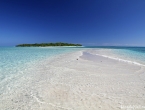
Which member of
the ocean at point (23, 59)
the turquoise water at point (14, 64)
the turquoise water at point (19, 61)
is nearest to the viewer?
the turquoise water at point (14, 64)

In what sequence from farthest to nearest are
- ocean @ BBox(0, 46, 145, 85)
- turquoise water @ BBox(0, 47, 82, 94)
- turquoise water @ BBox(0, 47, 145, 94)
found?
ocean @ BBox(0, 46, 145, 85) → turquoise water @ BBox(0, 47, 145, 94) → turquoise water @ BBox(0, 47, 82, 94)

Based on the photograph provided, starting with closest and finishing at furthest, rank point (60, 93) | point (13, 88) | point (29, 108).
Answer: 1. point (29, 108)
2. point (60, 93)
3. point (13, 88)

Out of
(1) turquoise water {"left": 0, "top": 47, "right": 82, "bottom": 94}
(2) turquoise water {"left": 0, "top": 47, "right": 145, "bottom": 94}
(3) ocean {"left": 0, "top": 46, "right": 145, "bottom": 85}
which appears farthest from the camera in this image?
(3) ocean {"left": 0, "top": 46, "right": 145, "bottom": 85}

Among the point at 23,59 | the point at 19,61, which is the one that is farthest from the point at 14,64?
the point at 23,59

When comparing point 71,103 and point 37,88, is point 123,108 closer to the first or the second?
point 71,103

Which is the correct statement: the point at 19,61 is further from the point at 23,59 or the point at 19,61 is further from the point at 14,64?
the point at 14,64

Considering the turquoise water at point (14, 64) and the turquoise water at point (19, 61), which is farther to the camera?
the turquoise water at point (19, 61)

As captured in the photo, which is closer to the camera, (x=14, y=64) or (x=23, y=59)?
(x=14, y=64)

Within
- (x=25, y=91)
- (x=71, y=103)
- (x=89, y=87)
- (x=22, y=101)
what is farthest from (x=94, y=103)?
(x=25, y=91)

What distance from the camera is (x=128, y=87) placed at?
3.42m

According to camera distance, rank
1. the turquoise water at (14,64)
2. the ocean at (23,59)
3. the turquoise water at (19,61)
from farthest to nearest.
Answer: the ocean at (23,59), the turquoise water at (19,61), the turquoise water at (14,64)

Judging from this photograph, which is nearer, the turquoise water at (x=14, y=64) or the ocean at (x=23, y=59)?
the turquoise water at (x=14, y=64)

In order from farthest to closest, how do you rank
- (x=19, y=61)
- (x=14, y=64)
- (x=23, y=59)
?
(x=23, y=59) < (x=19, y=61) < (x=14, y=64)

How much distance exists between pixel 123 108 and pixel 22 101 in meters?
2.65
